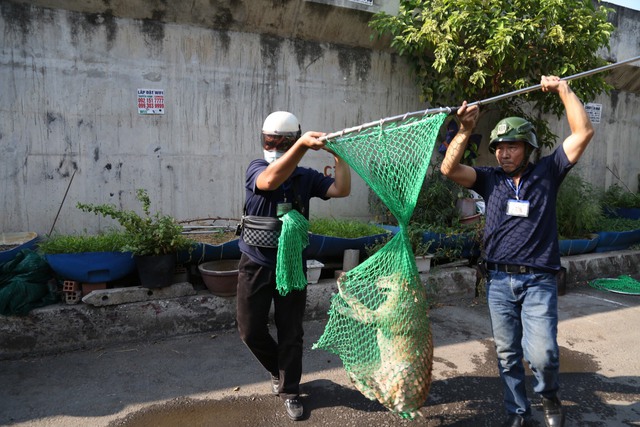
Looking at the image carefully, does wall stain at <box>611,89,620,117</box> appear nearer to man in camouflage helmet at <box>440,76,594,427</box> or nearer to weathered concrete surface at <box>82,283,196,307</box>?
man in camouflage helmet at <box>440,76,594,427</box>

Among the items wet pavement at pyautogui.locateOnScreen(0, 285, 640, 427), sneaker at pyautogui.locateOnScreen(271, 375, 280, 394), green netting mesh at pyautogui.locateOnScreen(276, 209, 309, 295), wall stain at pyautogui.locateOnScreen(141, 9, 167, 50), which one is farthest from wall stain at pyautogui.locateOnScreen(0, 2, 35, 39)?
sneaker at pyautogui.locateOnScreen(271, 375, 280, 394)

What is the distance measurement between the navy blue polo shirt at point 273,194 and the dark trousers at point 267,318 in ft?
0.25

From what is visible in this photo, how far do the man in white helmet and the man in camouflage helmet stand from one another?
0.95 meters

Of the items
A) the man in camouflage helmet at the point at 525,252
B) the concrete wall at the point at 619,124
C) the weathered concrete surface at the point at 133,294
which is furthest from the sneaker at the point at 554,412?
the concrete wall at the point at 619,124

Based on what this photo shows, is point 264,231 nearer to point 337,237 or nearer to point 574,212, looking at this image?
point 337,237

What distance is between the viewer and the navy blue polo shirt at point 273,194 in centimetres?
309

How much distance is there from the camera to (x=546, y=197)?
2906 mm

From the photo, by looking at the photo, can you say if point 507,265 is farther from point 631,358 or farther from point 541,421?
point 631,358

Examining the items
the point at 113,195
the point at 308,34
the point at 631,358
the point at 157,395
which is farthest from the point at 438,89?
the point at 157,395

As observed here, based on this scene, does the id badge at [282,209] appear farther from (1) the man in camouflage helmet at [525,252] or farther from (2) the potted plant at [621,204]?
(2) the potted plant at [621,204]

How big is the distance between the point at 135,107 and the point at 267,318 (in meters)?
3.43

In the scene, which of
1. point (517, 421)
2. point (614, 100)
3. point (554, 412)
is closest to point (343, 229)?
point (517, 421)

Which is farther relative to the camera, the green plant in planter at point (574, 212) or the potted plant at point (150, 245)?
the green plant in planter at point (574, 212)

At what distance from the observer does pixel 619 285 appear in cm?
665
